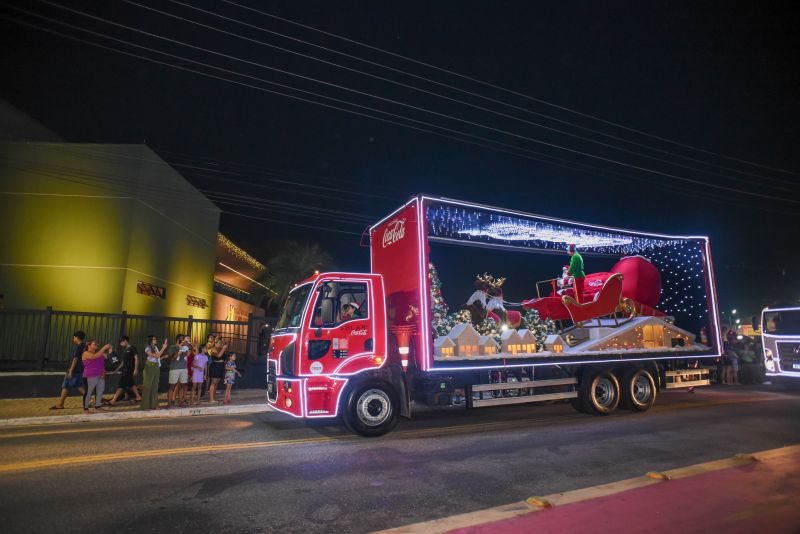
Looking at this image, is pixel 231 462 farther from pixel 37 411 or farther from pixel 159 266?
pixel 159 266

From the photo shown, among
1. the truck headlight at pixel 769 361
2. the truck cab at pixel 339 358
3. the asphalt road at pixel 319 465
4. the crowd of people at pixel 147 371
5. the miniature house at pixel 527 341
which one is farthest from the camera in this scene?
the truck headlight at pixel 769 361

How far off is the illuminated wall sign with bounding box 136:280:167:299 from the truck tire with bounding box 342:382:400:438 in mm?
15535

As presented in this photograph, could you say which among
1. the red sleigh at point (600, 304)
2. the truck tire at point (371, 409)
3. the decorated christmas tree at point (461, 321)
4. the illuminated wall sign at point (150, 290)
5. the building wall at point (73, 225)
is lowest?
the truck tire at point (371, 409)

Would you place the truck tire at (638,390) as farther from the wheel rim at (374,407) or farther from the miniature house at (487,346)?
the wheel rim at (374,407)

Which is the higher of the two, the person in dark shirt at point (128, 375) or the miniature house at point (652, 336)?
the miniature house at point (652, 336)

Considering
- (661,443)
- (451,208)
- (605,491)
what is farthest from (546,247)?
(605,491)

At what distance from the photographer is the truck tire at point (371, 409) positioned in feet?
23.5

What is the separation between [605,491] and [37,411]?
1190 centimetres

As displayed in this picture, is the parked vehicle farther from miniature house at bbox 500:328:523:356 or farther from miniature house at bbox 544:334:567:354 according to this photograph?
miniature house at bbox 500:328:523:356

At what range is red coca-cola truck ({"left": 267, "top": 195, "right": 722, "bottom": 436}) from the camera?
731cm

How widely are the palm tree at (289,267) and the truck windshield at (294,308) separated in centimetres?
2073

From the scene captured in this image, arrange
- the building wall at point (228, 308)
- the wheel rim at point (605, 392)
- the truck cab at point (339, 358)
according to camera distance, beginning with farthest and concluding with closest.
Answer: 1. the building wall at point (228, 308)
2. the wheel rim at point (605, 392)
3. the truck cab at point (339, 358)

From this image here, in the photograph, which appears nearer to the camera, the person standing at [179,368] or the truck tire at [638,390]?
the truck tire at [638,390]

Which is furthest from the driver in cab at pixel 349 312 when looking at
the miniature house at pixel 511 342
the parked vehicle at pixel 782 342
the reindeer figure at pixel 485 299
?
the parked vehicle at pixel 782 342
